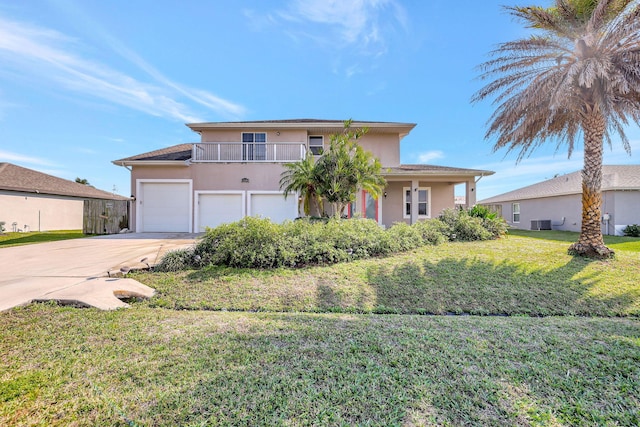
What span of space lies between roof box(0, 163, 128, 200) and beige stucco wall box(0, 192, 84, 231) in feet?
1.64

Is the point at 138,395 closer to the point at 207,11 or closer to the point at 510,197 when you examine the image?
the point at 207,11

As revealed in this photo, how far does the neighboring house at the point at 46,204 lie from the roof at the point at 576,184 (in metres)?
27.9

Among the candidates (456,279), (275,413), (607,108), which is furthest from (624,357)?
(607,108)

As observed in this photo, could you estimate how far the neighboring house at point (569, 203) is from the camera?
15.3 meters

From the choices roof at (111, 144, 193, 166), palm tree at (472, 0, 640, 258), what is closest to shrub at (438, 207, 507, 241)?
palm tree at (472, 0, 640, 258)

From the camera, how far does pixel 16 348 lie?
9.37 feet

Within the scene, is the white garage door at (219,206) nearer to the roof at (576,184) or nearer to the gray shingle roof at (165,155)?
the gray shingle roof at (165,155)

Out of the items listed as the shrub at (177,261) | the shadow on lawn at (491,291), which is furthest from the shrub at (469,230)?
the shrub at (177,261)

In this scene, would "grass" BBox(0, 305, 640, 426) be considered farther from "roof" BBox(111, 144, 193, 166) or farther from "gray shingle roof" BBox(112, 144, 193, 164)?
"gray shingle roof" BBox(112, 144, 193, 164)

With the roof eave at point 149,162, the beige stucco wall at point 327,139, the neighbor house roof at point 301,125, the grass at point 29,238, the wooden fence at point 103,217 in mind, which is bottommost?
the grass at point 29,238

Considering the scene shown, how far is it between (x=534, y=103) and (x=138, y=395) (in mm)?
10629

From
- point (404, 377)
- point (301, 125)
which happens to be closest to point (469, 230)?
point (404, 377)

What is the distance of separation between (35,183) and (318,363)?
2708 cm

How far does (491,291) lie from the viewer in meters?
5.49
